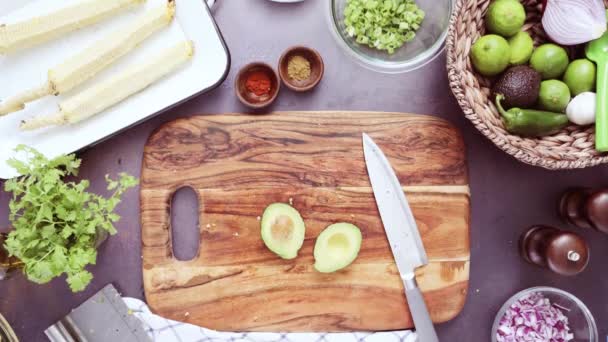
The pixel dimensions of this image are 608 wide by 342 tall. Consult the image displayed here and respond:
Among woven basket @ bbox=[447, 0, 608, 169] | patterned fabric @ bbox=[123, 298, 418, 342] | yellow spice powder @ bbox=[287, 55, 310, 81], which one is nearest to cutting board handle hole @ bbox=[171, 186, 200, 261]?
patterned fabric @ bbox=[123, 298, 418, 342]

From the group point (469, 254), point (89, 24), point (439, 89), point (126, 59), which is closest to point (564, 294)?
point (469, 254)

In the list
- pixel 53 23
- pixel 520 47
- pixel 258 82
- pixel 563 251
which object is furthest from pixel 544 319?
pixel 53 23

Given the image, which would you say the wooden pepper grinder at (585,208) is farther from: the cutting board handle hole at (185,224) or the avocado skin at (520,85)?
the cutting board handle hole at (185,224)

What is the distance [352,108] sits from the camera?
1383 millimetres

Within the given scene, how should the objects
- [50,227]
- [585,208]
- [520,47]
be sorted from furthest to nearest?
[585,208] < [520,47] < [50,227]

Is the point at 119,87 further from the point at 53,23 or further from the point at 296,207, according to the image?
the point at 296,207

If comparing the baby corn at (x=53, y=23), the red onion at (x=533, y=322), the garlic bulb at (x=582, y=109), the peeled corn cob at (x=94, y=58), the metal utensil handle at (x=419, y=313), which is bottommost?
the red onion at (x=533, y=322)

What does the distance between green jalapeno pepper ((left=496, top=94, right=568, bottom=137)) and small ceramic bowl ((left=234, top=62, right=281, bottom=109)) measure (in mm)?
504

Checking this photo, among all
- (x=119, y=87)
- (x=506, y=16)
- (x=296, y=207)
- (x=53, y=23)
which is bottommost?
(x=296, y=207)

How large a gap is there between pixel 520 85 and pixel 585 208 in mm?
365

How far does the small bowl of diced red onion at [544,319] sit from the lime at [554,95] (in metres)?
0.46

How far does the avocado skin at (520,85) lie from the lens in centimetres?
118

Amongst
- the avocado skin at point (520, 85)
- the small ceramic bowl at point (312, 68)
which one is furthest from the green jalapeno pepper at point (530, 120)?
the small ceramic bowl at point (312, 68)

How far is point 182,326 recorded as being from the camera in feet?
4.39
